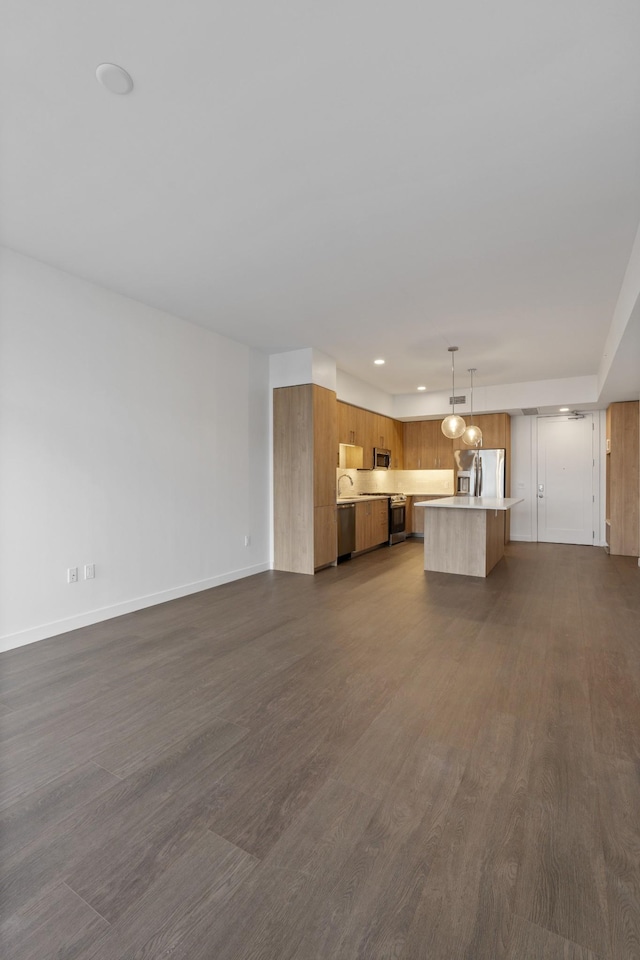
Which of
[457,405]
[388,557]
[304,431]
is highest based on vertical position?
[457,405]

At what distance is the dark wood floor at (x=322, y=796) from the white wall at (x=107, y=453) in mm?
637

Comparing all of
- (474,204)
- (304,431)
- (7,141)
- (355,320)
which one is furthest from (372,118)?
(304,431)

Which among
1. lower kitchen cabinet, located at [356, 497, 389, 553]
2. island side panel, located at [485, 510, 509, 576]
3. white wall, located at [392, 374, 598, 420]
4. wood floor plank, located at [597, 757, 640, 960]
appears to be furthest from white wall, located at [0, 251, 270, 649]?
white wall, located at [392, 374, 598, 420]

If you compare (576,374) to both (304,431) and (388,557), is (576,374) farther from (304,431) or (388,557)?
(304,431)

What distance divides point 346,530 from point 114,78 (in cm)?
552

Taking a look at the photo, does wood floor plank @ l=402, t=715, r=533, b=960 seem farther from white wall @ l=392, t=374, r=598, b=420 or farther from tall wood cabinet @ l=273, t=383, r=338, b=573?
white wall @ l=392, t=374, r=598, b=420

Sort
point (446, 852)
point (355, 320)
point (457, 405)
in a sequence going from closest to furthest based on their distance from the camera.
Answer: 1. point (446, 852)
2. point (355, 320)
3. point (457, 405)

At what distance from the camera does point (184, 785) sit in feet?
5.93

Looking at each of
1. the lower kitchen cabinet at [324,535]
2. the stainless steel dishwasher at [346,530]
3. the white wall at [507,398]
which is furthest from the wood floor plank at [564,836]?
the white wall at [507,398]

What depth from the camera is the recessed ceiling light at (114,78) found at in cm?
177

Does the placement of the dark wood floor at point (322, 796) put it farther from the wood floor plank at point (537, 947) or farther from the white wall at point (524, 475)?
the white wall at point (524, 475)

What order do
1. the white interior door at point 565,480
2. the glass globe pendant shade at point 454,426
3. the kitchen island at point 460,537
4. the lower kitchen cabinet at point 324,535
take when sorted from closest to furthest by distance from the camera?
the kitchen island at point 460,537 < the glass globe pendant shade at point 454,426 < the lower kitchen cabinet at point 324,535 < the white interior door at point 565,480

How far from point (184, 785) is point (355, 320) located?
4.15 m

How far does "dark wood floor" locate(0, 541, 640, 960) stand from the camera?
1.23m
